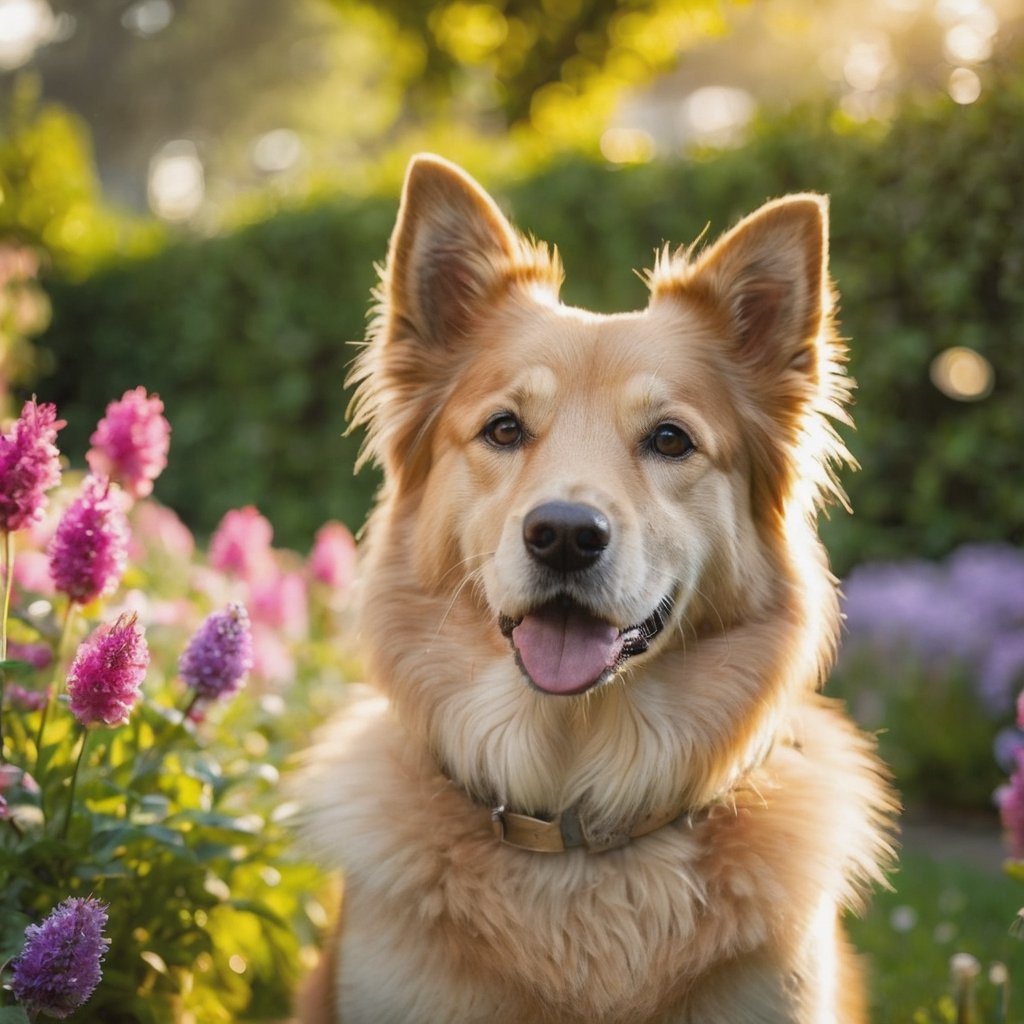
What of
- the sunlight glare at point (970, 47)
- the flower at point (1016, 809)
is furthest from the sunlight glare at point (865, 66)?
the flower at point (1016, 809)

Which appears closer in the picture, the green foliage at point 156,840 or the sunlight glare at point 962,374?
the green foliage at point 156,840

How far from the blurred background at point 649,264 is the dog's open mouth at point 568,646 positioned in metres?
1.13

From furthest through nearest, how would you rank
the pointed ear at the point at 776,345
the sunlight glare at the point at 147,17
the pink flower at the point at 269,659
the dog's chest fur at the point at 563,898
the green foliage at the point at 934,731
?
the sunlight glare at the point at 147,17, the green foliage at the point at 934,731, the pink flower at the point at 269,659, the pointed ear at the point at 776,345, the dog's chest fur at the point at 563,898

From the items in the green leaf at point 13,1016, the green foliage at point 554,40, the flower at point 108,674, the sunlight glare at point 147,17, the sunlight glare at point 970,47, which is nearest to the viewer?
the green leaf at point 13,1016

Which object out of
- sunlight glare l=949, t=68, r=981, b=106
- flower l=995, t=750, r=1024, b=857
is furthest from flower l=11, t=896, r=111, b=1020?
sunlight glare l=949, t=68, r=981, b=106

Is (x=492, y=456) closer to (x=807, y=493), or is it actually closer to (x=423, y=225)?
(x=423, y=225)

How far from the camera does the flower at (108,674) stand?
2.36 metres

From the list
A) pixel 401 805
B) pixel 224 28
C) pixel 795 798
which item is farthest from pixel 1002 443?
pixel 224 28

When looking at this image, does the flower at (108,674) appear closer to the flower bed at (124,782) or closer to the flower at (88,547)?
the flower bed at (124,782)

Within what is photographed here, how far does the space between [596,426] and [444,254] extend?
776 mm

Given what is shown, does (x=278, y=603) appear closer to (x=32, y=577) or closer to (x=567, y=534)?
(x=32, y=577)

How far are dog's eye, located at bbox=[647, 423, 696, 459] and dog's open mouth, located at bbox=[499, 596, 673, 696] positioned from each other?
0.44 metres

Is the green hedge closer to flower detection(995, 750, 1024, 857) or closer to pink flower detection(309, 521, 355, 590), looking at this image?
pink flower detection(309, 521, 355, 590)

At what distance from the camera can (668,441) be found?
315 cm
